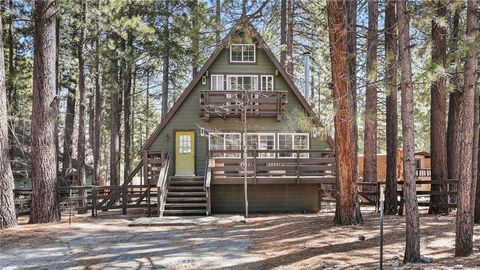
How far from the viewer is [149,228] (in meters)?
12.7

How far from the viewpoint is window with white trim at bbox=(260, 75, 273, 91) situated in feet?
60.8

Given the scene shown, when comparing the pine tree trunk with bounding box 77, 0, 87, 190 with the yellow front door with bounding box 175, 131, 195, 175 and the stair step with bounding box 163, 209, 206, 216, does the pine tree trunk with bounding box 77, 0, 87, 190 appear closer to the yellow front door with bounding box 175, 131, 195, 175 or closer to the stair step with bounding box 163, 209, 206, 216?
the yellow front door with bounding box 175, 131, 195, 175

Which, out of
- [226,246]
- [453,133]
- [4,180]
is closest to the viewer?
[226,246]

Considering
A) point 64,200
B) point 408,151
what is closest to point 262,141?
point 64,200

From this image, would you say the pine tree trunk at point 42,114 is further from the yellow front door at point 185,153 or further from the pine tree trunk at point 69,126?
the pine tree trunk at point 69,126

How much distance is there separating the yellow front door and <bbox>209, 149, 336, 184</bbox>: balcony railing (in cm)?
126

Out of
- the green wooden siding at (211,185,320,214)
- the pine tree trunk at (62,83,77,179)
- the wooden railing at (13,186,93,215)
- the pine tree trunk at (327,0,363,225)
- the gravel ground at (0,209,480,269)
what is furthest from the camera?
the pine tree trunk at (62,83,77,179)

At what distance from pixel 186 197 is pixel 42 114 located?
5.85 meters

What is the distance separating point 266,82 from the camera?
18.6m

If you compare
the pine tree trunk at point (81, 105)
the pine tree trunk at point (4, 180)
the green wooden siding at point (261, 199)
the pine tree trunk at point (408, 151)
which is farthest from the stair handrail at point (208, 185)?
the pine tree trunk at point (408, 151)

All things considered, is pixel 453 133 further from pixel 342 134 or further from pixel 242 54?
pixel 242 54

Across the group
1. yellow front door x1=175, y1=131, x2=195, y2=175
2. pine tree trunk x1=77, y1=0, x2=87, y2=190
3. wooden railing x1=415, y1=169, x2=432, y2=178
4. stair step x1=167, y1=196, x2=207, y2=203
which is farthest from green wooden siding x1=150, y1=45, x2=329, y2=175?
wooden railing x1=415, y1=169, x2=432, y2=178

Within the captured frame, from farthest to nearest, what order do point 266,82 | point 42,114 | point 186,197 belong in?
point 266,82 < point 186,197 < point 42,114

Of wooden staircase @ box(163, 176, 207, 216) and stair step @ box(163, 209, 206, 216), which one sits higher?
wooden staircase @ box(163, 176, 207, 216)
